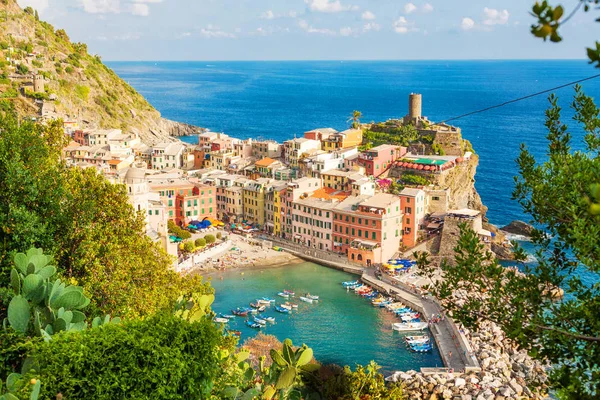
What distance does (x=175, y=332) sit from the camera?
8227 mm

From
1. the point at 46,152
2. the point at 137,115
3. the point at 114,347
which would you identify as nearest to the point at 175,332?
the point at 114,347

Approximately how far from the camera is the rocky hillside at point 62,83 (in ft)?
209

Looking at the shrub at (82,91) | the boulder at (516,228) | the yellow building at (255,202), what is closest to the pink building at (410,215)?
the boulder at (516,228)

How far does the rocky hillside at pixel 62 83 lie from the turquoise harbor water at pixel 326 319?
33978 mm

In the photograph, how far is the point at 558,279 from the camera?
25.2 ft

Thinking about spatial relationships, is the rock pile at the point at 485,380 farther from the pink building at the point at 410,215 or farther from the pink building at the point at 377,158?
the pink building at the point at 377,158

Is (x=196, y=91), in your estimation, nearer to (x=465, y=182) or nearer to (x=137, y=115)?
(x=137, y=115)

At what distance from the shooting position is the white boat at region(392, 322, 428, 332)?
30.2 meters

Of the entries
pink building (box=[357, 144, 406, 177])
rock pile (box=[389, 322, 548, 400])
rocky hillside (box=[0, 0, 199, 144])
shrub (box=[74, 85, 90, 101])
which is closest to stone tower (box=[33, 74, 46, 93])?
rocky hillside (box=[0, 0, 199, 144])

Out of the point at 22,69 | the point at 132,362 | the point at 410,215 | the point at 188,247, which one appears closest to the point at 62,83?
the point at 22,69

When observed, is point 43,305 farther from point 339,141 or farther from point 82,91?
point 82,91

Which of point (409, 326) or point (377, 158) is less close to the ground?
point (377, 158)

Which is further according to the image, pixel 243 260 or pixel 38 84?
pixel 38 84

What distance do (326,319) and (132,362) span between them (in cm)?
2425
